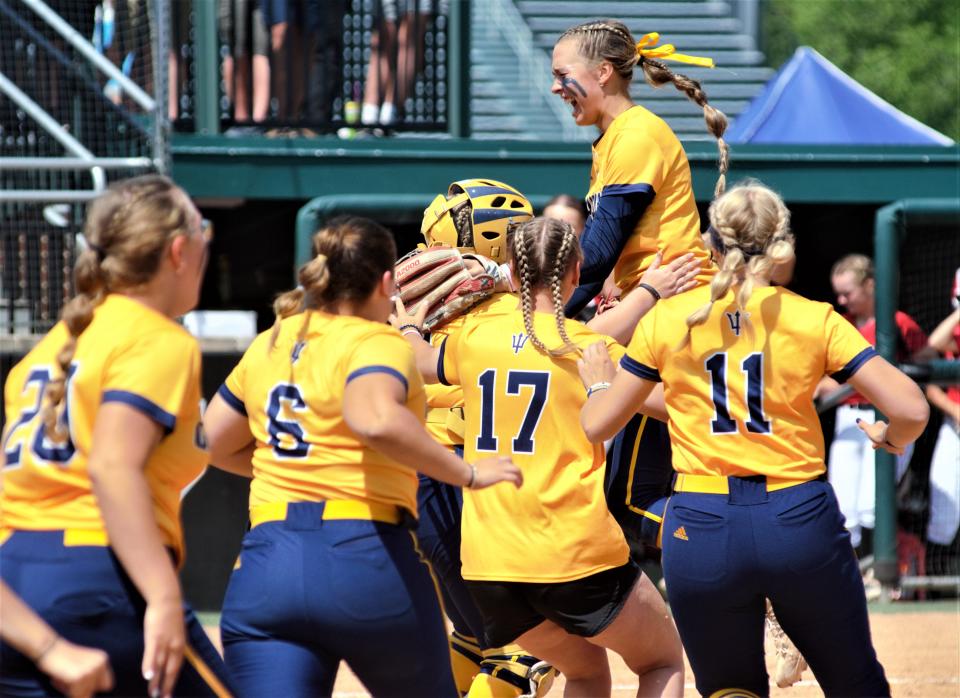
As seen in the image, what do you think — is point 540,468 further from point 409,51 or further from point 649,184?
point 409,51

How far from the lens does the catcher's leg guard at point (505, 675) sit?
4.65 metres

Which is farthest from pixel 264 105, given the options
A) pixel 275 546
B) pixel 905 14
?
pixel 905 14

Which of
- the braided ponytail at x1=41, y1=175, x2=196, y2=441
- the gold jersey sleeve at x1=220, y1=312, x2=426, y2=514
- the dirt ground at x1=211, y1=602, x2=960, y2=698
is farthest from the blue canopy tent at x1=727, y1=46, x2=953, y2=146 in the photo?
the braided ponytail at x1=41, y1=175, x2=196, y2=441

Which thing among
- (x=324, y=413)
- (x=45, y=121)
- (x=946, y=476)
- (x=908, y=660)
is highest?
(x=45, y=121)

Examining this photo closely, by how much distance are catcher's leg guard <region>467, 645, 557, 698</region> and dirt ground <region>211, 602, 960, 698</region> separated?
1.45 metres

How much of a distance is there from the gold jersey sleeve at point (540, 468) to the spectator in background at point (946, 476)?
4856mm

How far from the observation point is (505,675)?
4668mm

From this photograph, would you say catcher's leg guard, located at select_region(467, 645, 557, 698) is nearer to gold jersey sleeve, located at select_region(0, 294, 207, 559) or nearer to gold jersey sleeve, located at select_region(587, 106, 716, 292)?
gold jersey sleeve, located at select_region(587, 106, 716, 292)

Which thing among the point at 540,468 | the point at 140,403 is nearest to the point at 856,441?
the point at 540,468

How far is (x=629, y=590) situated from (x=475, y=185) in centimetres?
167

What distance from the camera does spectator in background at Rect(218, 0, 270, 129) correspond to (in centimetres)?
1039

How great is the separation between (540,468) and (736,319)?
0.76 meters

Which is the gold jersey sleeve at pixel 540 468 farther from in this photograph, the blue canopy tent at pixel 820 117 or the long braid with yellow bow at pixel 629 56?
the blue canopy tent at pixel 820 117

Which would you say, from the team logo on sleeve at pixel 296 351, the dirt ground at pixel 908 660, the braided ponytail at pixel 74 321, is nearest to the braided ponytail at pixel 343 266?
the team logo on sleeve at pixel 296 351
